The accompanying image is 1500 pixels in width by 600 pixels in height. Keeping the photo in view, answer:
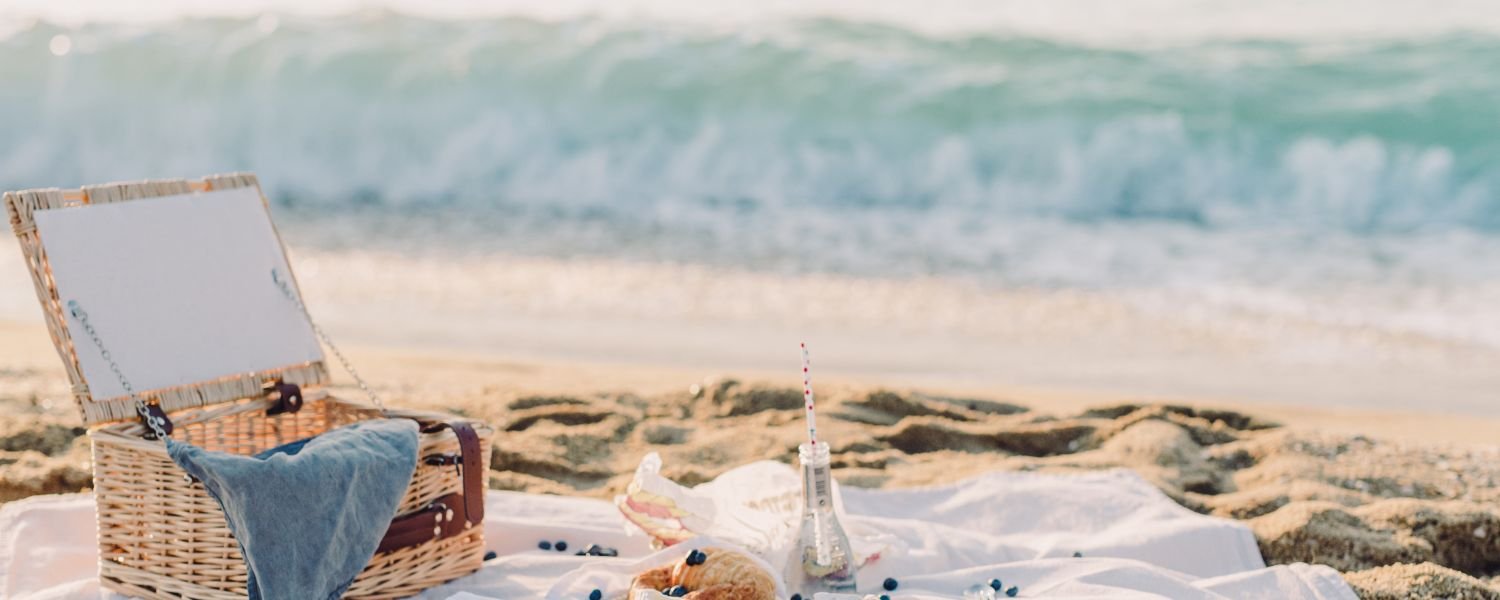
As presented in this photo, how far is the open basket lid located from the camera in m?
2.77

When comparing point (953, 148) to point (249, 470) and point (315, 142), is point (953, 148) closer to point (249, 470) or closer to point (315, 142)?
point (315, 142)

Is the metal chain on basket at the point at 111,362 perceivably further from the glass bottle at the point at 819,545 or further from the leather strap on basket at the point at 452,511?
the glass bottle at the point at 819,545

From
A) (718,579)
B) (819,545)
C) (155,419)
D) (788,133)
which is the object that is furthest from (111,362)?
(788,133)

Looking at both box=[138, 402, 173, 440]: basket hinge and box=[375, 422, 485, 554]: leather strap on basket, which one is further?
box=[138, 402, 173, 440]: basket hinge

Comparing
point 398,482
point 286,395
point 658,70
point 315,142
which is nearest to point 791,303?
point 286,395

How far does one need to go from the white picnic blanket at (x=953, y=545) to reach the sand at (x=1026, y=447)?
206 mm

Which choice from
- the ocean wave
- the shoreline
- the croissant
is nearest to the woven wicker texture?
the croissant

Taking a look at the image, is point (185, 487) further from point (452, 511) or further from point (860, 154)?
point (860, 154)

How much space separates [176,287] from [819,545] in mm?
1503

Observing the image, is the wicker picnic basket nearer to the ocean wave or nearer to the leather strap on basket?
the leather strap on basket

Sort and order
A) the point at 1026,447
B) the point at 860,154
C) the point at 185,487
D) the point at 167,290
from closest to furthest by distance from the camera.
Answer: the point at 185,487, the point at 167,290, the point at 1026,447, the point at 860,154

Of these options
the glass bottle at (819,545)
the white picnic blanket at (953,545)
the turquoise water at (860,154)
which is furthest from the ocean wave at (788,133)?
the glass bottle at (819,545)

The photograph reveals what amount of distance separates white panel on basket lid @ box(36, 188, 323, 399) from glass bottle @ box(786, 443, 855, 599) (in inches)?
49.5

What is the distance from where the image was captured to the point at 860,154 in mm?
9383
